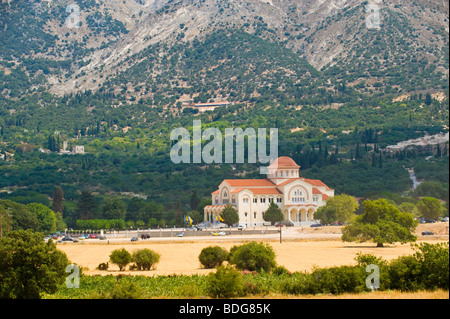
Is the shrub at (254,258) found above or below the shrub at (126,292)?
above

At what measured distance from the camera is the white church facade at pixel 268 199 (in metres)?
122

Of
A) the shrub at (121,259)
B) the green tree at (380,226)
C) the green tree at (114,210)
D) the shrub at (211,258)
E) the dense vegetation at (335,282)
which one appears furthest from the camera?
the green tree at (114,210)

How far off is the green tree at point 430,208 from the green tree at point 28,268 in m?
77.3

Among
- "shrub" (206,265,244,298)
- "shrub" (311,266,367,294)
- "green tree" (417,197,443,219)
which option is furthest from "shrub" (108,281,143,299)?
"green tree" (417,197,443,219)

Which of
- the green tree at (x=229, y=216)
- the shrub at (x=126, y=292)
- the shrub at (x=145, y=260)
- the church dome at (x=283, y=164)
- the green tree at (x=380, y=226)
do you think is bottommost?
the shrub at (x=126, y=292)

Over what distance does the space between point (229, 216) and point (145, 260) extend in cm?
6077

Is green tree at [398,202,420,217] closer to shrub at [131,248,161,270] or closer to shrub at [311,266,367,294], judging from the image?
shrub at [131,248,161,270]

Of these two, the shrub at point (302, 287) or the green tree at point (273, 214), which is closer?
the shrub at point (302, 287)

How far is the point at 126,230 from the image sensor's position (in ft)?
360

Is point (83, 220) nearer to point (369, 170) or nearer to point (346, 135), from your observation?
point (369, 170)

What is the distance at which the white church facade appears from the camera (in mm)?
121812

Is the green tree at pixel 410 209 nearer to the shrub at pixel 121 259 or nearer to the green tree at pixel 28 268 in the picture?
the shrub at pixel 121 259

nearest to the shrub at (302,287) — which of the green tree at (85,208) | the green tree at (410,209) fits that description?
the green tree at (410,209)

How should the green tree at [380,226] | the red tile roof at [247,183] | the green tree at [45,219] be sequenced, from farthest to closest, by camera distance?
1. the red tile roof at [247,183]
2. the green tree at [45,219]
3. the green tree at [380,226]
